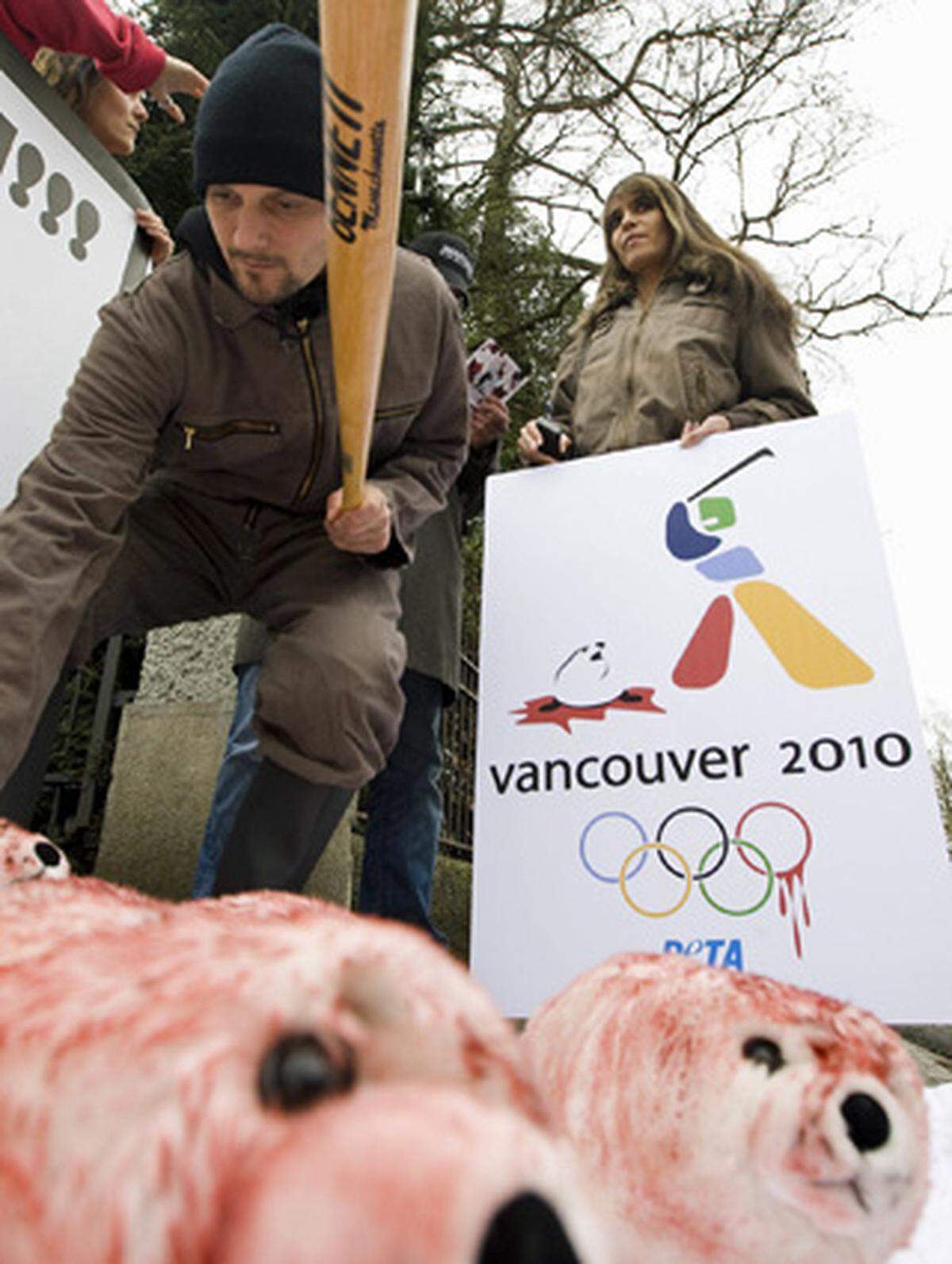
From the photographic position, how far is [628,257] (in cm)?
234

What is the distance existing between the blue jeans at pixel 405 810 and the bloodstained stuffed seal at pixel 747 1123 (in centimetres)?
154

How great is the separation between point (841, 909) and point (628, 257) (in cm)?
158

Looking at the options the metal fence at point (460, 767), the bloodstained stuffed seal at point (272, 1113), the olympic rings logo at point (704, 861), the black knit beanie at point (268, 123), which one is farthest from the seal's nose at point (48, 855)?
the metal fence at point (460, 767)

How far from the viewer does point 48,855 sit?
558 millimetres

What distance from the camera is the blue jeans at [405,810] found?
187 cm

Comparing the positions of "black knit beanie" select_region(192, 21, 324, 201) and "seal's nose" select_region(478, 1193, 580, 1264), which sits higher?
"black knit beanie" select_region(192, 21, 324, 201)

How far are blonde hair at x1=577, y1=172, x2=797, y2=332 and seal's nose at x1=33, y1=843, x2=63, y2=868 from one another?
1987 millimetres

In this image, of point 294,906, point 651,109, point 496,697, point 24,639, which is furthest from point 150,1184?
point 651,109

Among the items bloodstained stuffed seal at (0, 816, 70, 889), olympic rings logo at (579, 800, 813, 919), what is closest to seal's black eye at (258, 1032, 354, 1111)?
bloodstained stuffed seal at (0, 816, 70, 889)

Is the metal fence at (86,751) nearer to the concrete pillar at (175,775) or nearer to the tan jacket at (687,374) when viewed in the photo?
the concrete pillar at (175,775)

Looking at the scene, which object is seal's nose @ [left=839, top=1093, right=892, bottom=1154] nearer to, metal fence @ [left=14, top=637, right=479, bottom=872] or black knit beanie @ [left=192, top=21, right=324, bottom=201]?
black knit beanie @ [left=192, top=21, right=324, bottom=201]

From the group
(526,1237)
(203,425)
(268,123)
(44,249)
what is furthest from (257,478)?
(526,1237)

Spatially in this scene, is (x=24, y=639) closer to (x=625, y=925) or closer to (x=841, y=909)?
(x=625, y=925)

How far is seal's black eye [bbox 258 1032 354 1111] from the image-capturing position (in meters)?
0.18
